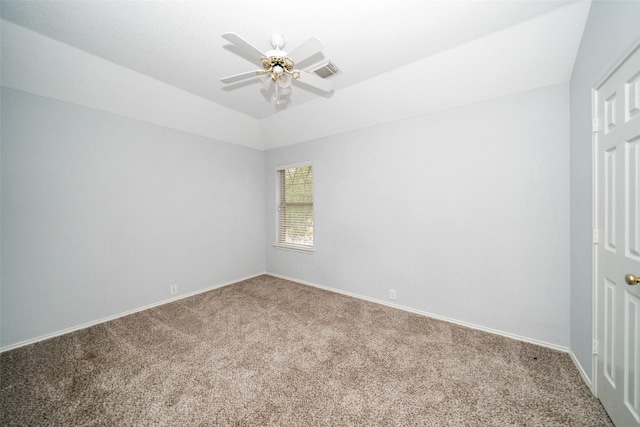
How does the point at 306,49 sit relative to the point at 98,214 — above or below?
above

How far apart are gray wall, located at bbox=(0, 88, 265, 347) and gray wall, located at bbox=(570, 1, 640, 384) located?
4.29 m

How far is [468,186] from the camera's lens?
8.46ft

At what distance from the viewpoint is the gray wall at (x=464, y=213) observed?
2.19 meters

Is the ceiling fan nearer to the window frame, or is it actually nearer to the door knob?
the window frame

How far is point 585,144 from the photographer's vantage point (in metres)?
1.77

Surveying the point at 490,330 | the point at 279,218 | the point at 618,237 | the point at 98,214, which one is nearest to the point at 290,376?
the point at 490,330

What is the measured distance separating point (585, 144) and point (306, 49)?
87.8 inches

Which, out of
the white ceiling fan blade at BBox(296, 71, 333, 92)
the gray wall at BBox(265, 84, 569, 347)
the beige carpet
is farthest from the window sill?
the white ceiling fan blade at BBox(296, 71, 333, 92)

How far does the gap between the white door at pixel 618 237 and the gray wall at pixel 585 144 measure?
0.48ft

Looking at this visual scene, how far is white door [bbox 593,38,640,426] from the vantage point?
4.09 feet

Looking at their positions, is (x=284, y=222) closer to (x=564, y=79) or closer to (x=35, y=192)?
(x=35, y=192)

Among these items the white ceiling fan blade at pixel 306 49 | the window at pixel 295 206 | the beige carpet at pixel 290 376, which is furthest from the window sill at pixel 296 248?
the white ceiling fan blade at pixel 306 49

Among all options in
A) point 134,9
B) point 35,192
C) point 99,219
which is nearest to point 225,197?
point 99,219

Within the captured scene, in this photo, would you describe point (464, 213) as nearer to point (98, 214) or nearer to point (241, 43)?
point (241, 43)
